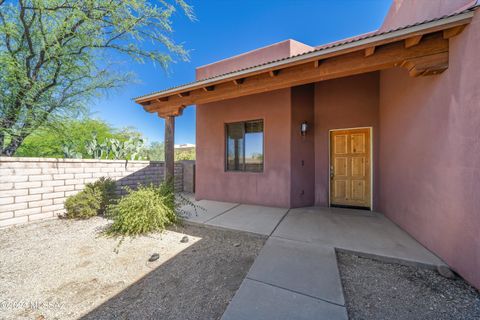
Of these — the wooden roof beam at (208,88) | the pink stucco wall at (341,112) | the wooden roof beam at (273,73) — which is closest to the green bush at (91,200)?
the wooden roof beam at (208,88)

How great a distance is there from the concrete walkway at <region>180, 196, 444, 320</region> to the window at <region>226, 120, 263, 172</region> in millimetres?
1304

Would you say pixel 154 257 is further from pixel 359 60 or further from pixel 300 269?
pixel 359 60

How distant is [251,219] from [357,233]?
1.90m

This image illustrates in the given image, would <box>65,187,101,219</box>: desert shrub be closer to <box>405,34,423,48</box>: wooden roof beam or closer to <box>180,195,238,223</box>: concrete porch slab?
<box>180,195,238,223</box>: concrete porch slab

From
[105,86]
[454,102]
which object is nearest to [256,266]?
[454,102]

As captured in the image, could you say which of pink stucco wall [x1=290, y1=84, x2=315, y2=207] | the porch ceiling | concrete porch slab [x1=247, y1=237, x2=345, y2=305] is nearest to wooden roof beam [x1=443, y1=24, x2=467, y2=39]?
the porch ceiling

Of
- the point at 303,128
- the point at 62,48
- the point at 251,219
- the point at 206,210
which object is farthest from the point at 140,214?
the point at 62,48

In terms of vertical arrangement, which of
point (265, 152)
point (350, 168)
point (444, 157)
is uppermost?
point (265, 152)

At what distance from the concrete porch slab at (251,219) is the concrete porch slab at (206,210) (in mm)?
Answer: 184

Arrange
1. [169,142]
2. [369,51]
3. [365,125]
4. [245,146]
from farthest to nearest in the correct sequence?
[245,146] → [365,125] → [169,142] → [369,51]

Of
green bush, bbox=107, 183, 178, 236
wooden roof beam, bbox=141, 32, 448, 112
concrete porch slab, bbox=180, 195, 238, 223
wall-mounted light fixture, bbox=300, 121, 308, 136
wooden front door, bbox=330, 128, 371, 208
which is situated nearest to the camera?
wooden roof beam, bbox=141, 32, 448, 112

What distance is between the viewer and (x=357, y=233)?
120 inches

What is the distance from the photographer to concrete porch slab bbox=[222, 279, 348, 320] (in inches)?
59.4

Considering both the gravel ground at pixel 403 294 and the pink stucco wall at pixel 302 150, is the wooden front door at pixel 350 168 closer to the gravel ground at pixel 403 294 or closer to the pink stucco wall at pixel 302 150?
the pink stucco wall at pixel 302 150
